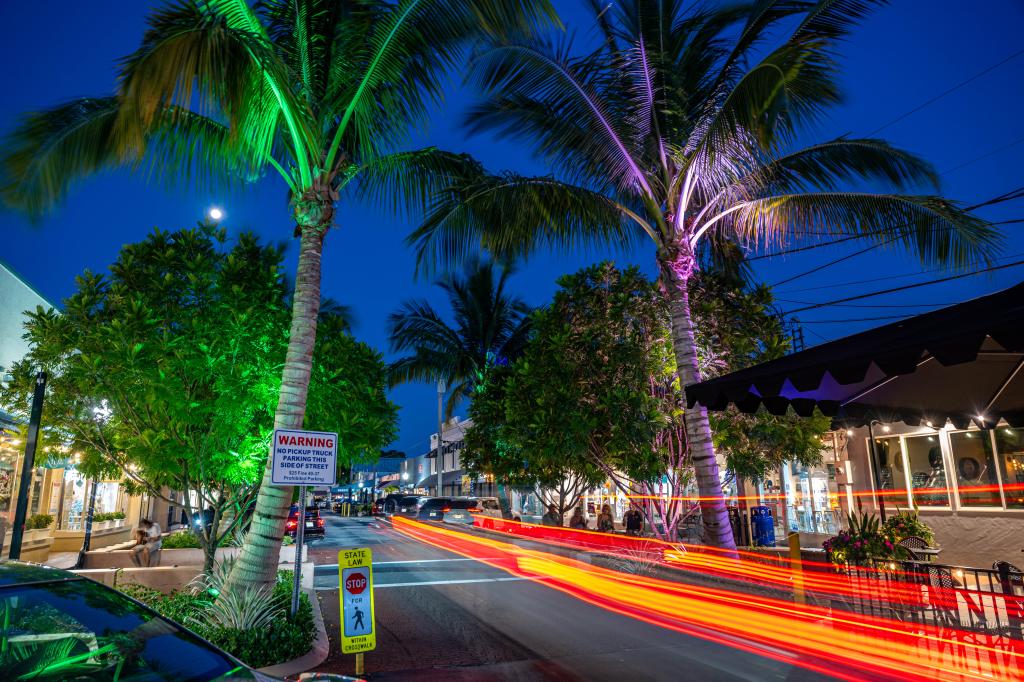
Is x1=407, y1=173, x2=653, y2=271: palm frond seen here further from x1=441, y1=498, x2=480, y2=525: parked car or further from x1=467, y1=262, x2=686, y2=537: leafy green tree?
x1=441, y1=498, x2=480, y2=525: parked car

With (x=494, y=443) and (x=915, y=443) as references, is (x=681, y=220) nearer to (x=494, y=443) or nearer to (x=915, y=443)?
(x=915, y=443)

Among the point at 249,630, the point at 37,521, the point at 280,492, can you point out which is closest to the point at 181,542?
the point at 37,521

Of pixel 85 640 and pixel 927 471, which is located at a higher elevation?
pixel 927 471

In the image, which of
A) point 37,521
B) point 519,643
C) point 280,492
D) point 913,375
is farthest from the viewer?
point 37,521

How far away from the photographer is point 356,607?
663 centimetres

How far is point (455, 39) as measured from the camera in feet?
28.1

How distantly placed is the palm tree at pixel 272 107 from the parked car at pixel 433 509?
31101 mm

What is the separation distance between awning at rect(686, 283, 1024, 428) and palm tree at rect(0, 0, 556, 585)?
17.3ft

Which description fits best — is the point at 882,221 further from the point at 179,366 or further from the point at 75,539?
the point at 75,539

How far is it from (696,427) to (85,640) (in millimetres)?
9439

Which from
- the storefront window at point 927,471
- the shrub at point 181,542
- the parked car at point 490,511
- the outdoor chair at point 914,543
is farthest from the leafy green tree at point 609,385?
the parked car at point 490,511

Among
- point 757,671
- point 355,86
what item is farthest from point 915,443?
point 355,86

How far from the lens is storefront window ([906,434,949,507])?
45.8 ft

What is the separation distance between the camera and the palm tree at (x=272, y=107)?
23.7ft
